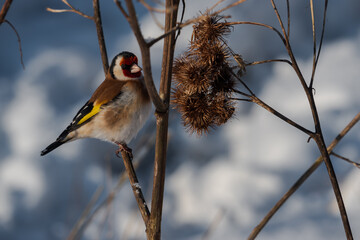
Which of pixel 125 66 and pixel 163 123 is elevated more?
pixel 125 66

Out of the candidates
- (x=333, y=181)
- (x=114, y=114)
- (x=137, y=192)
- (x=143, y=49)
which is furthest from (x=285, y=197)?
(x=114, y=114)

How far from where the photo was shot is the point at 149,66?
86cm

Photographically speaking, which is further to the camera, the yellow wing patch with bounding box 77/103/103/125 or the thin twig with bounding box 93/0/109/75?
the yellow wing patch with bounding box 77/103/103/125

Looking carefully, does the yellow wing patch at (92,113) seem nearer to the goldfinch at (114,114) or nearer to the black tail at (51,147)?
the goldfinch at (114,114)

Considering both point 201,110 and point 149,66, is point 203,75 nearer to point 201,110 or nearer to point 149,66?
point 201,110

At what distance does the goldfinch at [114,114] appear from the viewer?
6.17 ft

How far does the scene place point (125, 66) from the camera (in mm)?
2012

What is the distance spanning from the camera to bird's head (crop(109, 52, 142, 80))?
200 cm

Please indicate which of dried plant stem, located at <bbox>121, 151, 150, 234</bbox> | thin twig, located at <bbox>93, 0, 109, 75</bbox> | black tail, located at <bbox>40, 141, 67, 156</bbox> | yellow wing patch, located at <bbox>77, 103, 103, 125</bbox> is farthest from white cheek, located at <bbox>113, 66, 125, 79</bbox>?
dried plant stem, located at <bbox>121, 151, 150, 234</bbox>

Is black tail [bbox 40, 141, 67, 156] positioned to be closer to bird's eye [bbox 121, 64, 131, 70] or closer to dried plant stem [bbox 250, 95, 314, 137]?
bird's eye [bbox 121, 64, 131, 70]

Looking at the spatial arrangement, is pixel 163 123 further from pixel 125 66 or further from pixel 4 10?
pixel 125 66

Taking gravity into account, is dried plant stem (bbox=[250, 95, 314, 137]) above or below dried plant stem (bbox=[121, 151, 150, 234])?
above

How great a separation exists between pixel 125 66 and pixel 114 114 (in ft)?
0.92

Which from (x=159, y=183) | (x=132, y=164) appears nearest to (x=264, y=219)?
(x=159, y=183)
